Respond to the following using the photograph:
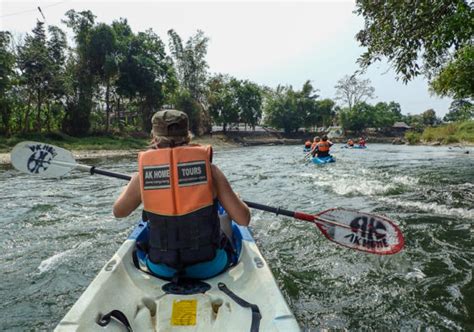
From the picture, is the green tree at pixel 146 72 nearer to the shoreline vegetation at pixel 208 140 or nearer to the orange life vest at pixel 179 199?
the shoreline vegetation at pixel 208 140

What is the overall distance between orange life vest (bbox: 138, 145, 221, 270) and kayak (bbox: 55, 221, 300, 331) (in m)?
0.25

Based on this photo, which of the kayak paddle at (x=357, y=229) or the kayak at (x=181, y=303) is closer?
the kayak at (x=181, y=303)

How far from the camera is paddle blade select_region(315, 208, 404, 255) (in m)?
2.78

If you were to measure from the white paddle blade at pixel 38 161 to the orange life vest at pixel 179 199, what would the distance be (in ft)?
7.33

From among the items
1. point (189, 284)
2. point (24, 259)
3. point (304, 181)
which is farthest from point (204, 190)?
point (304, 181)

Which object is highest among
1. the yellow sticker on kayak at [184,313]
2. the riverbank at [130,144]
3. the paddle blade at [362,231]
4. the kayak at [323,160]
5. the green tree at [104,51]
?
the green tree at [104,51]

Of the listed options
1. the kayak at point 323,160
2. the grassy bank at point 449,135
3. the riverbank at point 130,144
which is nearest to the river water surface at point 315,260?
the kayak at point 323,160

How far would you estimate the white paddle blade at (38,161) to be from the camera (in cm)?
384

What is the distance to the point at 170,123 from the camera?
2.07 m

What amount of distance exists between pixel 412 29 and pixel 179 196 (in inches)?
194

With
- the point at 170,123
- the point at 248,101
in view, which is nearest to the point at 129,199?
the point at 170,123


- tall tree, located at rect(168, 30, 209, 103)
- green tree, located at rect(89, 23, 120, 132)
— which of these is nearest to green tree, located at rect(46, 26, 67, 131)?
green tree, located at rect(89, 23, 120, 132)

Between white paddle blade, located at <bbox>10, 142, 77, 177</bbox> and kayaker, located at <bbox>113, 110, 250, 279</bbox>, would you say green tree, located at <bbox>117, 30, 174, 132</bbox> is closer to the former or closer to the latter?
white paddle blade, located at <bbox>10, 142, 77, 177</bbox>

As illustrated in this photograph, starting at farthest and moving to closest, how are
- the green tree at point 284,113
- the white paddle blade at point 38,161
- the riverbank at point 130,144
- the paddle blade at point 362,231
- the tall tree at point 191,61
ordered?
the green tree at point 284,113, the tall tree at point 191,61, the riverbank at point 130,144, the white paddle blade at point 38,161, the paddle blade at point 362,231
